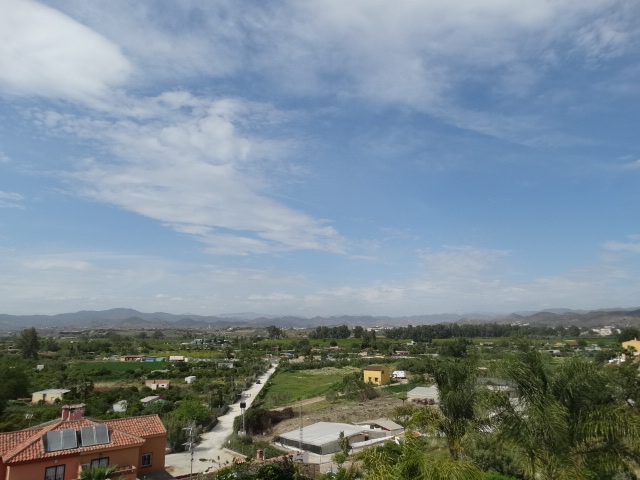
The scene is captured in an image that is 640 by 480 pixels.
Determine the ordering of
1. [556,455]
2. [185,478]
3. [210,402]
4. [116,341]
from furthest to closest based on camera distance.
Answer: [116,341] < [210,402] < [185,478] < [556,455]

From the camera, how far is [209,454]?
2866 centimetres

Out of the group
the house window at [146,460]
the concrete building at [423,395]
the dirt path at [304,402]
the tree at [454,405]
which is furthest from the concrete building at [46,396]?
the tree at [454,405]

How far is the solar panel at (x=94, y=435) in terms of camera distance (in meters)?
16.1

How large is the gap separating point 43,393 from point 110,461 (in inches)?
1493

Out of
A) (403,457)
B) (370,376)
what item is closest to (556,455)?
(403,457)

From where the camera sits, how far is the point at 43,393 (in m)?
47.0

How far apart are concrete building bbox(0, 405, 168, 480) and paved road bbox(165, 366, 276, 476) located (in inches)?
109

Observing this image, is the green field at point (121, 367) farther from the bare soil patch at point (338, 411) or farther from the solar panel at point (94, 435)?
the solar panel at point (94, 435)

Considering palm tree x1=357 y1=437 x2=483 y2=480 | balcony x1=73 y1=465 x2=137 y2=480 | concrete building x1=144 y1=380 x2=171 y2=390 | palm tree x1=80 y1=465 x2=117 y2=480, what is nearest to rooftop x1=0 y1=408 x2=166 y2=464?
balcony x1=73 y1=465 x2=137 y2=480

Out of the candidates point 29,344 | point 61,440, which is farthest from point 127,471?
point 29,344

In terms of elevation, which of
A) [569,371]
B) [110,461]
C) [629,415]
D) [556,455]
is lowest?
[110,461]

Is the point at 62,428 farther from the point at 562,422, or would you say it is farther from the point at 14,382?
the point at 14,382

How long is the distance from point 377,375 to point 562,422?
5067cm

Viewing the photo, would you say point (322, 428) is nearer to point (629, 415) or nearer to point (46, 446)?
point (46, 446)
